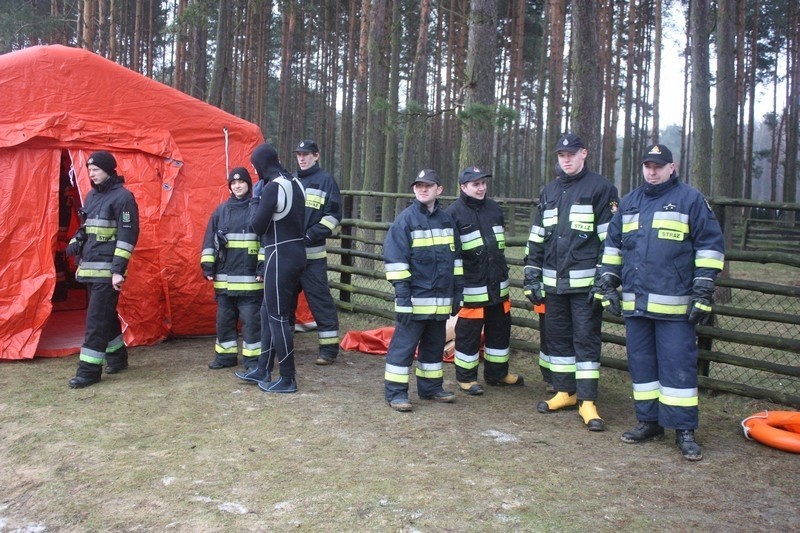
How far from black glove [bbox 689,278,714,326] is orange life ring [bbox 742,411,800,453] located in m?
1.07

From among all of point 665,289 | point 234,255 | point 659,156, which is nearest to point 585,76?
point 659,156

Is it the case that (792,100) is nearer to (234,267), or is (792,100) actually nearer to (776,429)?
(776,429)

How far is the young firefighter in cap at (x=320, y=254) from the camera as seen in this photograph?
23.0ft

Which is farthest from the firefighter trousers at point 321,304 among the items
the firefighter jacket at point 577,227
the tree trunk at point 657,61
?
the tree trunk at point 657,61

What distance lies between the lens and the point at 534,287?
5.57m

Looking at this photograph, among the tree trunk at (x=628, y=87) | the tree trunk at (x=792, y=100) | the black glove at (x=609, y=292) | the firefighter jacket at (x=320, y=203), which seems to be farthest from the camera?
the tree trunk at (x=792, y=100)

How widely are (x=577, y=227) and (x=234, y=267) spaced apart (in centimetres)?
324

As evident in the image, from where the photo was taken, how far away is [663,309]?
454cm

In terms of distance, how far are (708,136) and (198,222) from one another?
8.19m

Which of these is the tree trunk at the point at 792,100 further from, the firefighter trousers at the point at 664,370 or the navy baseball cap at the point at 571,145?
the firefighter trousers at the point at 664,370

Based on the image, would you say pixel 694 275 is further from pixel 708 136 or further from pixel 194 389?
pixel 708 136

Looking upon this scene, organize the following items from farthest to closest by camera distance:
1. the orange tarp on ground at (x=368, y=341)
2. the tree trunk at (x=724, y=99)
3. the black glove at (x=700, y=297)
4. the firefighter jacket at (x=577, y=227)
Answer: the tree trunk at (x=724, y=99), the orange tarp on ground at (x=368, y=341), the firefighter jacket at (x=577, y=227), the black glove at (x=700, y=297)

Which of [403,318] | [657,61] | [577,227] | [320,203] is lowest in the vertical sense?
[403,318]

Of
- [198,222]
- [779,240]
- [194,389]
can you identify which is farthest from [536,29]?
[194,389]
